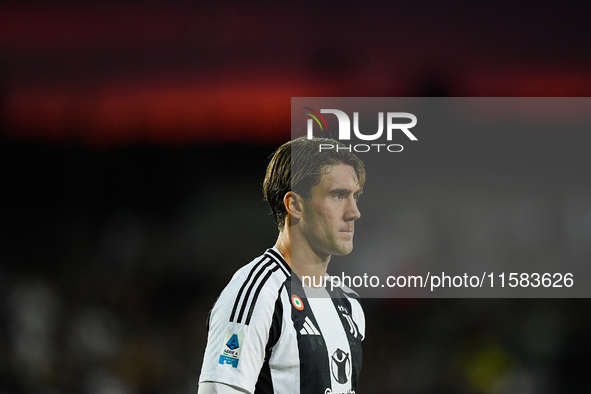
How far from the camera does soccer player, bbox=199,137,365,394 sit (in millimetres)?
1661

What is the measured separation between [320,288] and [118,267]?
277cm

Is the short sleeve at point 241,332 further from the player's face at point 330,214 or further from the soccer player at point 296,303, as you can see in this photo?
the player's face at point 330,214

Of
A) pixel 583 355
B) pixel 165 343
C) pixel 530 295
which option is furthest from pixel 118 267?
pixel 583 355

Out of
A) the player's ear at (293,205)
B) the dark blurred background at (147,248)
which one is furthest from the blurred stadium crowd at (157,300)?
the player's ear at (293,205)

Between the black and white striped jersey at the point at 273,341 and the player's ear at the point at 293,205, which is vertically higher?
the player's ear at the point at 293,205

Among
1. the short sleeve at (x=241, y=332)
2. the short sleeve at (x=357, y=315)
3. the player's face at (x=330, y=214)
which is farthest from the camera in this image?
the short sleeve at (x=357, y=315)

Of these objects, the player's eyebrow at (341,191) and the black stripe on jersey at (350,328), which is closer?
the black stripe on jersey at (350,328)

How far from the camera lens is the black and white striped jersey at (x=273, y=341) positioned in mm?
1646

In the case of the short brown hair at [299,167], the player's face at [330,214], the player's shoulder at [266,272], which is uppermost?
the short brown hair at [299,167]

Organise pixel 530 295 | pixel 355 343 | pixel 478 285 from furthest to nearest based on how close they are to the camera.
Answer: pixel 530 295, pixel 478 285, pixel 355 343

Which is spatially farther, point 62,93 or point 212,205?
point 212,205

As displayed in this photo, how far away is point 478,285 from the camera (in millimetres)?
4035

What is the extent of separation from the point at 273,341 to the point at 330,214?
21.9 inches

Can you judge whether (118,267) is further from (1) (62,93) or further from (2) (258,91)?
(2) (258,91)
